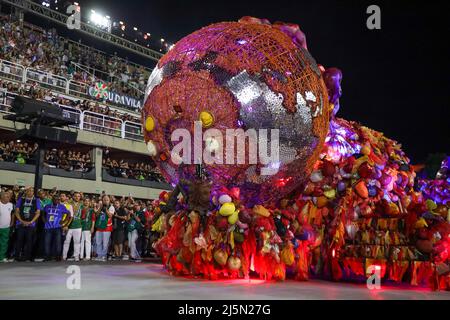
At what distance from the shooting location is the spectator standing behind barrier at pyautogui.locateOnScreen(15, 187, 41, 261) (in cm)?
1012

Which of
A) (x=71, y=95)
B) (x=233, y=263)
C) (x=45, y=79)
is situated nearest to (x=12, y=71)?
(x=45, y=79)

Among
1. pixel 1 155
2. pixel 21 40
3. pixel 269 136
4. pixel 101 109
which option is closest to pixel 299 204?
pixel 269 136

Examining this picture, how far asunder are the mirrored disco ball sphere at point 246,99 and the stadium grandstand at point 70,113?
9556 mm

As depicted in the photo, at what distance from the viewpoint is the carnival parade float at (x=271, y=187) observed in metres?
6.27

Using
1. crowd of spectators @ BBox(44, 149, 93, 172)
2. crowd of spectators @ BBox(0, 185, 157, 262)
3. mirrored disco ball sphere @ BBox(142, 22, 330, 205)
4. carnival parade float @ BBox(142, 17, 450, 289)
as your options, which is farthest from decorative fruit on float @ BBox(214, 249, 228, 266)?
crowd of spectators @ BBox(44, 149, 93, 172)

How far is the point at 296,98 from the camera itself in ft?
20.9

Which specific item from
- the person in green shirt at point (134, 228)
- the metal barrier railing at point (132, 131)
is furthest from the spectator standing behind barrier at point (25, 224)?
the metal barrier railing at point (132, 131)

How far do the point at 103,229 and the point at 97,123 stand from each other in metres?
10.1

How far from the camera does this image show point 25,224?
33.1 ft

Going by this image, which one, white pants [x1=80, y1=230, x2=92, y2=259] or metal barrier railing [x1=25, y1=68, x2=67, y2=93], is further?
metal barrier railing [x1=25, y1=68, x2=67, y2=93]

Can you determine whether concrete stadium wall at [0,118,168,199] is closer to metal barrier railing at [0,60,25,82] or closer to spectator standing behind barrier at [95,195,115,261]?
metal barrier railing at [0,60,25,82]

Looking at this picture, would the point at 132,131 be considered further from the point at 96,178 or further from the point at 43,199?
Answer: the point at 43,199

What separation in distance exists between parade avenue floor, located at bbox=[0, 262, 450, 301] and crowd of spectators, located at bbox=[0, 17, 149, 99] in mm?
16601
